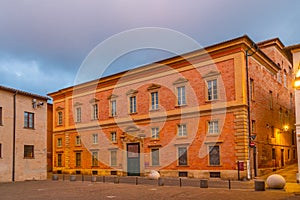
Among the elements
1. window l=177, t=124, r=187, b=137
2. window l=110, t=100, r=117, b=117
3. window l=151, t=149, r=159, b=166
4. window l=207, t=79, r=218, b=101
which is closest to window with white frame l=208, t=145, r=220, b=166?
window l=177, t=124, r=187, b=137

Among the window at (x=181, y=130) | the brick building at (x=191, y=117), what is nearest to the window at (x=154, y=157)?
the brick building at (x=191, y=117)

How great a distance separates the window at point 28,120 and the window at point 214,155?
15.8m

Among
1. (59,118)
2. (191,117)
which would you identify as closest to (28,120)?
(59,118)

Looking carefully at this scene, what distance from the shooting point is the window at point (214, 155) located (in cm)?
2791

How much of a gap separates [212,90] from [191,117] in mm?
3045

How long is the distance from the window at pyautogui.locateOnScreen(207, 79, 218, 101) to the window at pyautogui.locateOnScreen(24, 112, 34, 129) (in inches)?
618

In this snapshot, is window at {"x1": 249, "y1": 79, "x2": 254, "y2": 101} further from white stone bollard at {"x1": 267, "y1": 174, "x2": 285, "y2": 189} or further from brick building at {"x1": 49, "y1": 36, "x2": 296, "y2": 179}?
white stone bollard at {"x1": 267, "y1": 174, "x2": 285, "y2": 189}

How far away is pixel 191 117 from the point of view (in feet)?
98.9

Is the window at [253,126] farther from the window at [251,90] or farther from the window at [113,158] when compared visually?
the window at [113,158]

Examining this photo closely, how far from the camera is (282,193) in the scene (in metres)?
17.0

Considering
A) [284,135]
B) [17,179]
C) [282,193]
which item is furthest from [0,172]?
[284,135]

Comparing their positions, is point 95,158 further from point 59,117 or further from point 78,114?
point 59,117

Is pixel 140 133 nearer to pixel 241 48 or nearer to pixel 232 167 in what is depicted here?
pixel 232 167

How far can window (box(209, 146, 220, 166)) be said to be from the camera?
27906mm
